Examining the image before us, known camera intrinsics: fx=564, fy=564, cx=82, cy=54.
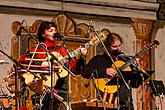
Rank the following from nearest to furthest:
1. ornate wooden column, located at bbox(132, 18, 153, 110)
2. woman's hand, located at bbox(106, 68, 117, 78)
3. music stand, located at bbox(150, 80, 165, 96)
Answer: woman's hand, located at bbox(106, 68, 117, 78) < music stand, located at bbox(150, 80, 165, 96) < ornate wooden column, located at bbox(132, 18, 153, 110)

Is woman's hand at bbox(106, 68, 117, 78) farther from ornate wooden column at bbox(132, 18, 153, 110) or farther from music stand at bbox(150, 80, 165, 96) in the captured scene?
ornate wooden column at bbox(132, 18, 153, 110)

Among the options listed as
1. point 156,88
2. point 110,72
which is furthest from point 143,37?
point 110,72

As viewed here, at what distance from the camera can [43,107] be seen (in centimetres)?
730

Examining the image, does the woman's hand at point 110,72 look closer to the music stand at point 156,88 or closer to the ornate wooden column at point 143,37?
the music stand at point 156,88

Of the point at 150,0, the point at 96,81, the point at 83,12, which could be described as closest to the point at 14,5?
the point at 83,12

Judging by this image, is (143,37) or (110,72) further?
(143,37)

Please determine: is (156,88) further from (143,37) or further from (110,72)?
(143,37)

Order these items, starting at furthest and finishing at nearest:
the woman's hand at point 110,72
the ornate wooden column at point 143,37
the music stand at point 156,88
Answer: the ornate wooden column at point 143,37
the music stand at point 156,88
the woman's hand at point 110,72

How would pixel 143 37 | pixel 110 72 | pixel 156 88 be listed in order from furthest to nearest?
pixel 143 37
pixel 156 88
pixel 110 72

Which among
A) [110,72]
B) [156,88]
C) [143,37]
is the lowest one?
[156,88]

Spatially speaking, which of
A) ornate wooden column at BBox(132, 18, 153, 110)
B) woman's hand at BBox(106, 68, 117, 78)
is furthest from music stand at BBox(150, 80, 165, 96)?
ornate wooden column at BBox(132, 18, 153, 110)

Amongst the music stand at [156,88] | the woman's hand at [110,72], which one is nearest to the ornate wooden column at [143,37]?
the music stand at [156,88]

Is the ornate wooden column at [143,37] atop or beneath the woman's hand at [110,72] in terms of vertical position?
atop

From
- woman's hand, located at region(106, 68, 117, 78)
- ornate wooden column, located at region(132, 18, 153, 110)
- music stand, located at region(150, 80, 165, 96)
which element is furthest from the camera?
ornate wooden column, located at region(132, 18, 153, 110)
